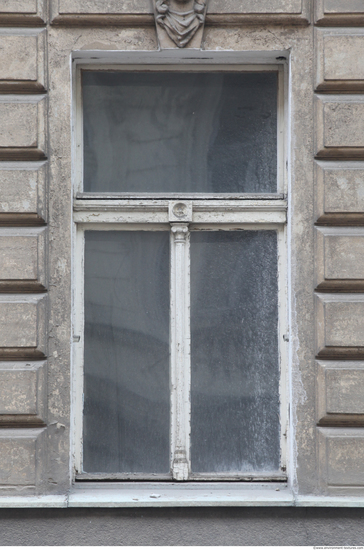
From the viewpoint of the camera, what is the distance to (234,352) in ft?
12.3

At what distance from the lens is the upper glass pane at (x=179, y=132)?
12.5 ft

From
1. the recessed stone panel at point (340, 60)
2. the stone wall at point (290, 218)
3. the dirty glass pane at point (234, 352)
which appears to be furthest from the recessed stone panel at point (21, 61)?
the recessed stone panel at point (340, 60)

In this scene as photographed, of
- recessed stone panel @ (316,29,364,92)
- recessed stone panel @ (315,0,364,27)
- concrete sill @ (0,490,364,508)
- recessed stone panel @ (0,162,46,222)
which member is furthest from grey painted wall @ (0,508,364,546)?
recessed stone panel @ (315,0,364,27)

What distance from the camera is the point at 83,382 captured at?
3.72 metres

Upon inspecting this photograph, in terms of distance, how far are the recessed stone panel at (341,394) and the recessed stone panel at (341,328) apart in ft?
0.35

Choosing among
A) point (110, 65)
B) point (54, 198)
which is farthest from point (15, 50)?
point (54, 198)

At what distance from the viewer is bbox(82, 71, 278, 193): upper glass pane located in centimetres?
380

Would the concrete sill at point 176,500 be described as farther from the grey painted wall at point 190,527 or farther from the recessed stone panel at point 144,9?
the recessed stone panel at point 144,9

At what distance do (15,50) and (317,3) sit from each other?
74.0 inches

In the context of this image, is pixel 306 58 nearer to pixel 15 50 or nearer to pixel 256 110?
pixel 256 110

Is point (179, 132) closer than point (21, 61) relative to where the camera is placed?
No

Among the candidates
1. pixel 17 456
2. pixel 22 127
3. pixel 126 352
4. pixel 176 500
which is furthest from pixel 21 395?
pixel 22 127

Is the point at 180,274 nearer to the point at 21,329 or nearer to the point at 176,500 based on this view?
the point at 21,329

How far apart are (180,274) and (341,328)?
1.05 m
